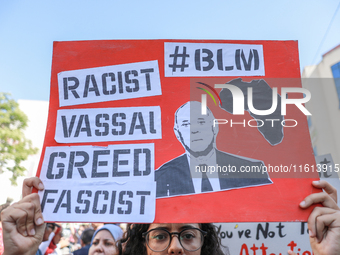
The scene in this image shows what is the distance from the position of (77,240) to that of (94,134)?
8.83 meters

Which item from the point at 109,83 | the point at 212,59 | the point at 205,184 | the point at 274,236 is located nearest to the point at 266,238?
the point at 274,236

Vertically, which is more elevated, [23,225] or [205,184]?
[205,184]

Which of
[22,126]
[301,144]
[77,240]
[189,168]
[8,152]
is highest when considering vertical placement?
[22,126]

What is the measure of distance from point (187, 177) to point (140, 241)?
84cm

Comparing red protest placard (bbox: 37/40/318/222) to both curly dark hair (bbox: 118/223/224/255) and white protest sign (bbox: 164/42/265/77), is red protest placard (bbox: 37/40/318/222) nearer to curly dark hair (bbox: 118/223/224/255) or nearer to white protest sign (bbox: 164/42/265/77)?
white protest sign (bbox: 164/42/265/77)

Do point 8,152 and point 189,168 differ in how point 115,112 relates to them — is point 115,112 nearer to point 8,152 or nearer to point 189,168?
point 189,168

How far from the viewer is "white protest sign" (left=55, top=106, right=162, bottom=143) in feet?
6.22

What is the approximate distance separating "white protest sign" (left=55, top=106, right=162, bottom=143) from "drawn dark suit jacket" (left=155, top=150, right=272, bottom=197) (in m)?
0.23

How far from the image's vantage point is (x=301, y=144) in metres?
1.85

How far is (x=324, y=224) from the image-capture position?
163cm

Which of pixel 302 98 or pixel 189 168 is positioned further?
pixel 302 98

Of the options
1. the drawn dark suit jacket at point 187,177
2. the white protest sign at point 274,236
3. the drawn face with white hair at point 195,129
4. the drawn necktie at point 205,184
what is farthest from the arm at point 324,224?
the white protest sign at point 274,236

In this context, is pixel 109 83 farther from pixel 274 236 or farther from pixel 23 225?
pixel 274 236

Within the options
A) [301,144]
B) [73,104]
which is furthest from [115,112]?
[301,144]
